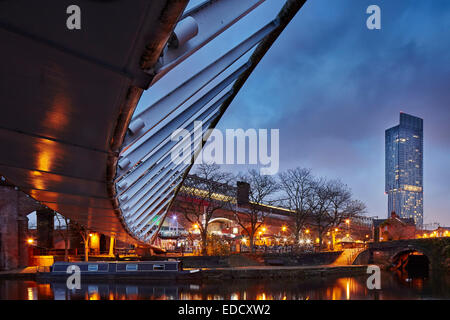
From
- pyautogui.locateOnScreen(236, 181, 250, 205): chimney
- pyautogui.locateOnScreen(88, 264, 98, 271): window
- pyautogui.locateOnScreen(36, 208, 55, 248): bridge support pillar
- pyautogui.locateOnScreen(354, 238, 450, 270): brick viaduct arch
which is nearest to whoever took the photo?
pyautogui.locateOnScreen(88, 264, 98, 271): window

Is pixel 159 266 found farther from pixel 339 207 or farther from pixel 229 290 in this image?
pixel 339 207

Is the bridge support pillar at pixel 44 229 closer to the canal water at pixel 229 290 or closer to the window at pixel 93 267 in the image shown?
the canal water at pixel 229 290

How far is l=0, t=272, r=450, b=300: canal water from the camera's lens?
19484 millimetres

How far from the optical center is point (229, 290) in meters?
21.2

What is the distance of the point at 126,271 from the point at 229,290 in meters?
8.67

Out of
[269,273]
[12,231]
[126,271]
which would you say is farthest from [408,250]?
[12,231]

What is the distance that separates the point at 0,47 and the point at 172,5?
128 centimetres

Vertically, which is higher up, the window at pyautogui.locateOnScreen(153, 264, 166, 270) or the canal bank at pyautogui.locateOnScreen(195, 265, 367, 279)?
the window at pyautogui.locateOnScreen(153, 264, 166, 270)

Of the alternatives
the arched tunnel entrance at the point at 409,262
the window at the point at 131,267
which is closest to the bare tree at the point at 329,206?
the arched tunnel entrance at the point at 409,262

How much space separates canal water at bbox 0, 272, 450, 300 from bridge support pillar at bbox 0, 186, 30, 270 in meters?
4.66

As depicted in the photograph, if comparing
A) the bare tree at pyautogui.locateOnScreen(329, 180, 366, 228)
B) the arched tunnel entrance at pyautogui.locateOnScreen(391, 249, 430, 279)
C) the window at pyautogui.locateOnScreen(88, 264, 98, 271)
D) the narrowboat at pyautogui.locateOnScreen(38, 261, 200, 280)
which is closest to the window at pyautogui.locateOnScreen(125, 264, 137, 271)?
the narrowboat at pyautogui.locateOnScreen(38, 261, 200, 280)

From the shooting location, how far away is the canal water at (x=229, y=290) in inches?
767

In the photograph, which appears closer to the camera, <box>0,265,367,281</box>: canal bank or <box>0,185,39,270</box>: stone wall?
<box>0,265,367,281</box>: canal bank

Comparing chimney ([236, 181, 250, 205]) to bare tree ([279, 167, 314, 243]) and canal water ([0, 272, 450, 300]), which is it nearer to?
bare tree ([279, 167, 314, 243])
